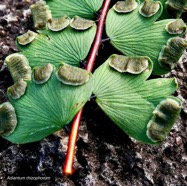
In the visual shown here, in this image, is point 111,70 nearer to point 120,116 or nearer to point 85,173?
point 120,116

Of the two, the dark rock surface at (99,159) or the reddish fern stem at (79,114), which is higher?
the reddish fern stem at (79,114)

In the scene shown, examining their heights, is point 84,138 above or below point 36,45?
below

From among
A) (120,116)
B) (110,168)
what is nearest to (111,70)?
(120,116)

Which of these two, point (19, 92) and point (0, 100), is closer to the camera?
point (19, 92)

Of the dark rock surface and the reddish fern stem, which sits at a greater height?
the reddish fern stem
